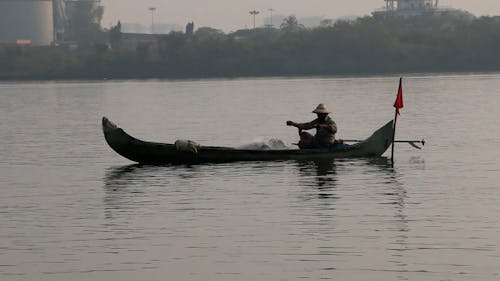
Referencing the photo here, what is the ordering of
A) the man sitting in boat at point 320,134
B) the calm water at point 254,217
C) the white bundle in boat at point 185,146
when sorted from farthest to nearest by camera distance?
the white bundle in boat at point 185,146 < the man sitting in boat at point 320,134 < the calm water at point 254,217

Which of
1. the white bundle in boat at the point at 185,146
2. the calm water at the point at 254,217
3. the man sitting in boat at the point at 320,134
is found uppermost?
the man sitting in boat at the point at 320,134

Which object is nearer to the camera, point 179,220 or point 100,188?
point 179,220

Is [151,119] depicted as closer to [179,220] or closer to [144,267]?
[179,220]

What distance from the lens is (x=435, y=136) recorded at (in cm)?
5128

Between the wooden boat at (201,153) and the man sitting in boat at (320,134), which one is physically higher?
the man sitting in boat at (320,134)

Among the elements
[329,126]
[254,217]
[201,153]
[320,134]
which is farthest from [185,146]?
[254,217]

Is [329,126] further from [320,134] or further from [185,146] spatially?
[185,146]

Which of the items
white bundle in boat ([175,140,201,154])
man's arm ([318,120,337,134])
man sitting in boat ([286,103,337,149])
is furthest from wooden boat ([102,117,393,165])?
man's arm ([318,120,337,134])

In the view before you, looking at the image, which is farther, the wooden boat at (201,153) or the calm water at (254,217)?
the wooden boat at (201,153)

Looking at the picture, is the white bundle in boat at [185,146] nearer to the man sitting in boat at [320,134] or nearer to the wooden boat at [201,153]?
the wooden boat at [201,153]

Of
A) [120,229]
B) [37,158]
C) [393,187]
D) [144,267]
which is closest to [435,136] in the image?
[37,158]

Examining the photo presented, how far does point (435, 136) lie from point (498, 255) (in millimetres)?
31470

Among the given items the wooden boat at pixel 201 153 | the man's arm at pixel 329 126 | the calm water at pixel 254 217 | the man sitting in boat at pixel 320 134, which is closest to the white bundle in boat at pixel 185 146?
the wooden boat at pixel 201 153

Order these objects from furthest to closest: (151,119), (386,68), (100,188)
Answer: (386,68), (151,119), (100,188)
